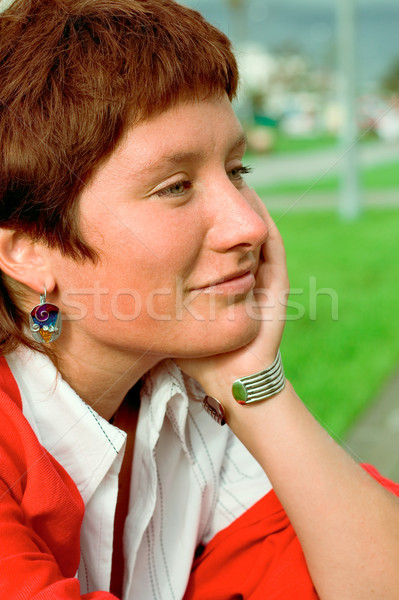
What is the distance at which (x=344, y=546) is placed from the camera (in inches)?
64.1

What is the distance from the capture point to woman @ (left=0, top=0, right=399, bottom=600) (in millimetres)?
1543

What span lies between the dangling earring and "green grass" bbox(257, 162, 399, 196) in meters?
9.94

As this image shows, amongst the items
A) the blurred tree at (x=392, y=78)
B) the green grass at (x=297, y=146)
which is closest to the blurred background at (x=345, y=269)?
the green grass at (x=297, y=146)

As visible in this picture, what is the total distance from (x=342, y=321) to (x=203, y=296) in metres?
3.80

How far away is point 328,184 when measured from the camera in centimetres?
1395

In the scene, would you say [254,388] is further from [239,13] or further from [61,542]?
[239,13]

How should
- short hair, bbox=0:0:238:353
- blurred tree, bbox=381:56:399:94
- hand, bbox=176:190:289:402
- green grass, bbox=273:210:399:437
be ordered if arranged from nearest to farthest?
short hair, bbox=0:0:238:353 < hand, bbox=176:190:289:402 < green grass, bbox=273:210:399:437 < blurred tree, bbox=381:56:399:94

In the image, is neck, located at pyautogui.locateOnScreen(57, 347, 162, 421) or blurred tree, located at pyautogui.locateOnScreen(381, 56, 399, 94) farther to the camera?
blurred tree, located at pyautogui.locateOnScreen(381, 56, 399, 94)

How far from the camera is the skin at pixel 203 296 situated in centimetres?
157

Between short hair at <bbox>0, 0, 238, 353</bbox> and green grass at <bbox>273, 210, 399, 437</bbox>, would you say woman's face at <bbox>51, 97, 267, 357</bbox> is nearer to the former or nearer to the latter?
short hair at <bbox>0, 0, 238, 353</bbox>

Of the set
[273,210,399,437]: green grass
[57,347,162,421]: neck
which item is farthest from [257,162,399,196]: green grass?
[57,347,162,421]: neck

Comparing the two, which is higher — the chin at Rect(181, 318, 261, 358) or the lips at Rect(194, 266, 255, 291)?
the lips at Rect(194, 266, 255, 291)

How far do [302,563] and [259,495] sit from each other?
253mm

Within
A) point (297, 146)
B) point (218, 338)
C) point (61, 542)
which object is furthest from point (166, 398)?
point (297, 146)
